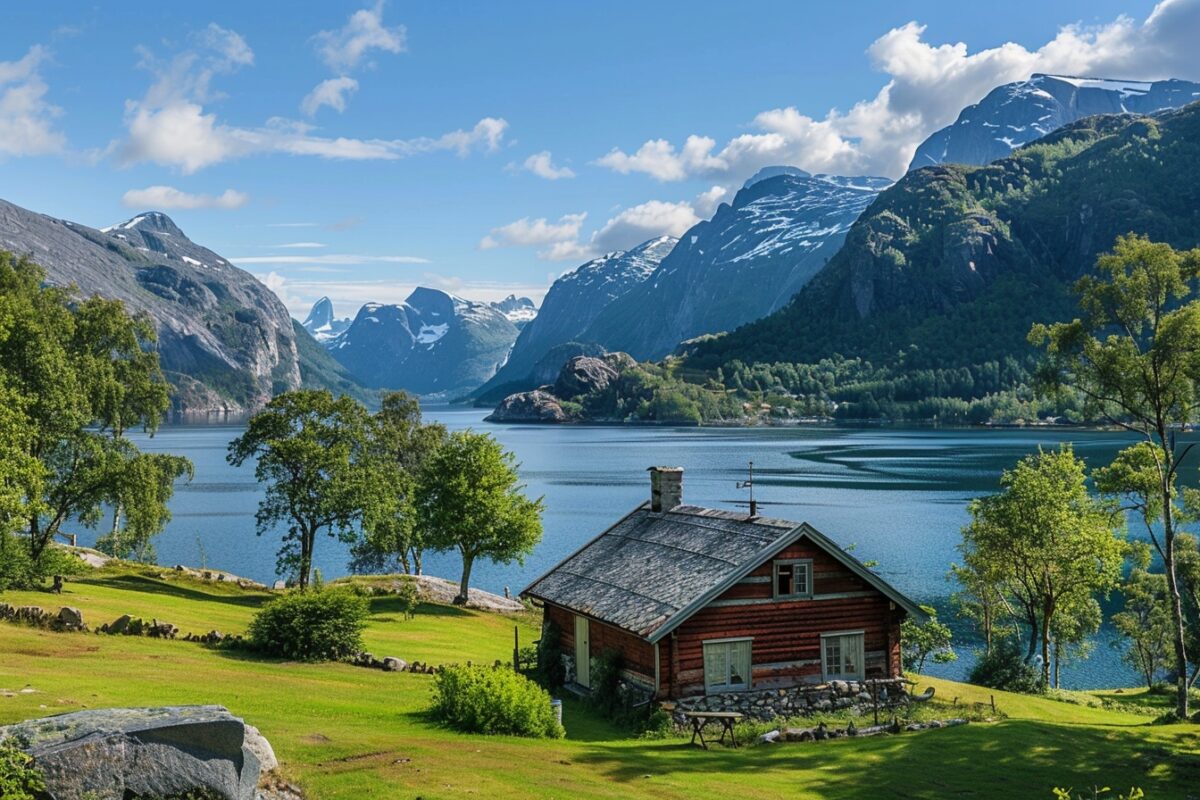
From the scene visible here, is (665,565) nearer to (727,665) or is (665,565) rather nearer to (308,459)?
(727,665)

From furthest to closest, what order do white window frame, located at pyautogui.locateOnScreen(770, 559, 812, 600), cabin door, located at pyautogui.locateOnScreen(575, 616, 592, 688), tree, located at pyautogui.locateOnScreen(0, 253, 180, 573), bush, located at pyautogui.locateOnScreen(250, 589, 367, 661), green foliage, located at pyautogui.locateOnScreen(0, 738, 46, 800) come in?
tree, located at pyautogui.locateOnScreen(0, 253, 180, 573) < cabin door, located at pyautogui.locateOnScreen(575, 616, 592, 688) < bush, located at pyautogui.locateOnScreen(250, 589, 367, 661) < white window frame, located at pyautogui.locateOnScreen(770, 559, 812, 600) < green foliage, located at pyautogui.locateOnScreen(0, 738, 46, 800)

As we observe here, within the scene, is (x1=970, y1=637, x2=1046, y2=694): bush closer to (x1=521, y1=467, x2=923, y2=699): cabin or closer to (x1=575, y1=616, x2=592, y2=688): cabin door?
(x1=521, y1=467, x2=923, y2=699): cabin

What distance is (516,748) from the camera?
25.8 m

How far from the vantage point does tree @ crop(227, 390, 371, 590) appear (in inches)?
2408

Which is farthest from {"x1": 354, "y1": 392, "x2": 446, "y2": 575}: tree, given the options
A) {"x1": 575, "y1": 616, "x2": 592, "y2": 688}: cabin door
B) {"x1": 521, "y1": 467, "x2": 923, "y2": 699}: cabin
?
{"x1": 521, "y1": 467, "x2": 923, "y2": 699}: cabin

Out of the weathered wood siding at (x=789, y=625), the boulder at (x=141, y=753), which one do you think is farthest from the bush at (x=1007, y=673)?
the boulder at (x=141, y=753)

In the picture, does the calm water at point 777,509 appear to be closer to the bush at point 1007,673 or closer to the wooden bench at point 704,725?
the bush at point 1007,673

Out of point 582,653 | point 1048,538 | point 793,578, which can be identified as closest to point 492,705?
point 582,653

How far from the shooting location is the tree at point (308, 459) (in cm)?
6116

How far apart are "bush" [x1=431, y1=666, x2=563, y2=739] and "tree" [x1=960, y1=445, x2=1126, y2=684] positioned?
3214 cm

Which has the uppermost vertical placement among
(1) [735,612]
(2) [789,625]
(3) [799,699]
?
(1) [735,612]

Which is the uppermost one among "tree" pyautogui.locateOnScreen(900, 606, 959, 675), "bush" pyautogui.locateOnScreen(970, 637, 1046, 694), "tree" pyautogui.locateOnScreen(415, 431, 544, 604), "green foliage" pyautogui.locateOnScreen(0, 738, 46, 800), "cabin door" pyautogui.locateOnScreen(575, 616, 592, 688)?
"tree" pyautogui.locateOnScreen(415, 431, 544, 604)

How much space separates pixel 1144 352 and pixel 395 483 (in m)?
52.6

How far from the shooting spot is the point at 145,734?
54.2 feet
